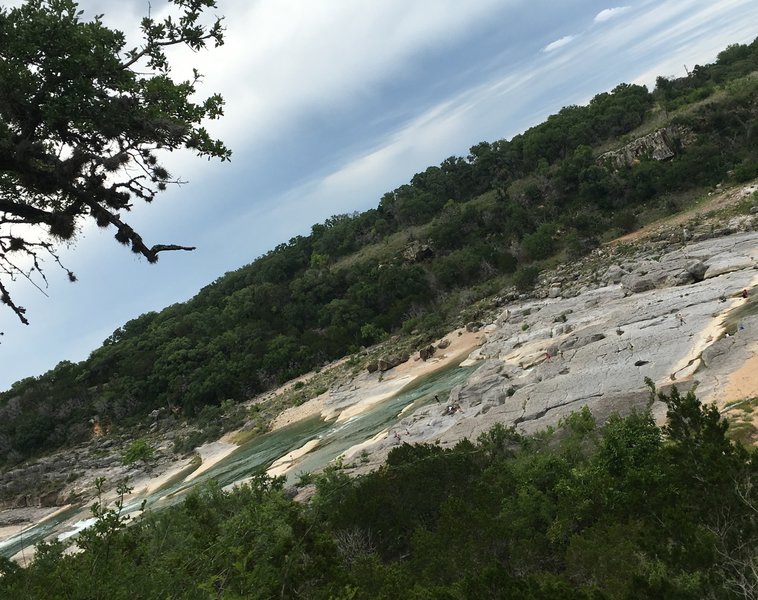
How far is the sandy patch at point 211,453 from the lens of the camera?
125 feet

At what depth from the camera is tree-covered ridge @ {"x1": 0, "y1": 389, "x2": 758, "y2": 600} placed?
549cm

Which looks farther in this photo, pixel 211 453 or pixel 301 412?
pixel 211 453

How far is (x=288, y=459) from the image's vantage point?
2852 centimetres

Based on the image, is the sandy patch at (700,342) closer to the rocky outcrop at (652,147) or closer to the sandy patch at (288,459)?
the sandy patch at (288,459)

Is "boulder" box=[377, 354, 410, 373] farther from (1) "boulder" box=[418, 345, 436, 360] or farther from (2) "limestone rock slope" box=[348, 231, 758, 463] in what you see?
(2) "limestone rock slope" box=[348, 231, 758, 463]

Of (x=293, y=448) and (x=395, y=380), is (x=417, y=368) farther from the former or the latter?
(x=293, y=448)

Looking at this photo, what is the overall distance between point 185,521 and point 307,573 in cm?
617

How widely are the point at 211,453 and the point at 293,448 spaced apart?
14251 mm

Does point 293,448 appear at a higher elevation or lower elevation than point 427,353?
higher

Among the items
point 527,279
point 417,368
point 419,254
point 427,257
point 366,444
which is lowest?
point 417,368

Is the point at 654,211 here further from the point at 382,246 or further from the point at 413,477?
the point at 413,477

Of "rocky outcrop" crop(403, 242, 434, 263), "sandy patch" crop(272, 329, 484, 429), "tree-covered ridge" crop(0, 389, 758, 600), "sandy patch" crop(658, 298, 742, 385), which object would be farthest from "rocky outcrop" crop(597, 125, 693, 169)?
"tree-covered ridge" crop(0, 389, 758, 600)

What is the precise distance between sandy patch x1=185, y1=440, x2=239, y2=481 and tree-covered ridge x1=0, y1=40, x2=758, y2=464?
1601 centimetres

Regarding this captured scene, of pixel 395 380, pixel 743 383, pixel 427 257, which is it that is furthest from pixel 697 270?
pixel 427 257
